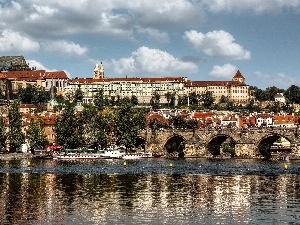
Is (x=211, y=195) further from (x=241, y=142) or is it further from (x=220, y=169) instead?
(x=241, y=142)

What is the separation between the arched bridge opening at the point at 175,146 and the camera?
419 feet

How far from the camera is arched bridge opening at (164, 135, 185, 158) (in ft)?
419

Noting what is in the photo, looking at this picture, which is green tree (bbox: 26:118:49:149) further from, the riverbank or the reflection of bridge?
the reflection of bridge

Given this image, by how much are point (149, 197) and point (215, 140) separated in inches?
2981

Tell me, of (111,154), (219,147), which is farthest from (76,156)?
(219,147)

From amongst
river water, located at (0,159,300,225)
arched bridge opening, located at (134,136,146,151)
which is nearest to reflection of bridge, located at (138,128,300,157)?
arched bridge opening, located at (134,136,146,151)

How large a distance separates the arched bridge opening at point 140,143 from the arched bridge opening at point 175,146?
519cm

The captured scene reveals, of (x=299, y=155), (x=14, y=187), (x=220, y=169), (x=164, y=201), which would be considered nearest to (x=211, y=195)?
(x=164, y=201)

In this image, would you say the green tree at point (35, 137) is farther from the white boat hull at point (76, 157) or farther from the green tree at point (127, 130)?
the green tree at point (127, 130)

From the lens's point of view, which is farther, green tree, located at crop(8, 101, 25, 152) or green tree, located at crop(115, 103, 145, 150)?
green tree, located at crop(115, 103, 145, 150)

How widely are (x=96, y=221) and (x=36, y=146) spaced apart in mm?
84460

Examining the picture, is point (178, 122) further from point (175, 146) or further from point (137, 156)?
point (137, 156)

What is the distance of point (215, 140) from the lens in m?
128

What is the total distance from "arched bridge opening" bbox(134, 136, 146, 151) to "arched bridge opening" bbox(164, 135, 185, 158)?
5186 mm
